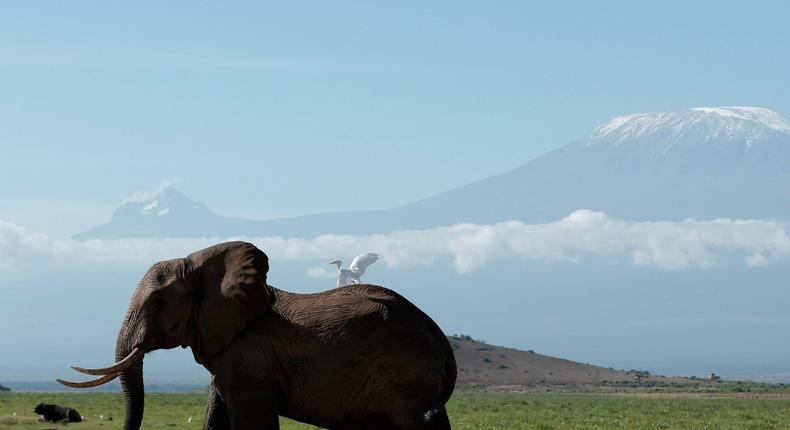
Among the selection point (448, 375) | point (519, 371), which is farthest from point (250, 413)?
point (519, 371)

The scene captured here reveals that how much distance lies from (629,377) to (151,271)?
105 meters

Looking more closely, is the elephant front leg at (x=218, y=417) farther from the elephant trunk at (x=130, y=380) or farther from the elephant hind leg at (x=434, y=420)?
the elephant hind leg at (x=434, y=420)

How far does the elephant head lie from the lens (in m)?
11.7

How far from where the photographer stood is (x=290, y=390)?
11.7 m

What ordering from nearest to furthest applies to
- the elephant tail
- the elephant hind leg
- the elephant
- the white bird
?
1. the elephant hind leg
2. the elephant
3. the elephant tail
4. the white bird

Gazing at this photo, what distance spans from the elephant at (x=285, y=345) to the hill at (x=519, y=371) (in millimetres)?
83575

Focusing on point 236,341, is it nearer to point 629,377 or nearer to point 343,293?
point 343,293

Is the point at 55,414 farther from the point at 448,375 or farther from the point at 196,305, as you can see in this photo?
the point at 448,375

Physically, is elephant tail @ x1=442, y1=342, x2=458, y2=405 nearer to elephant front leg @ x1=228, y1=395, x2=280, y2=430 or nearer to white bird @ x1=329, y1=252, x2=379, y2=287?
elephant front leg @ x1=228, y1=395, x2=280, y2=430

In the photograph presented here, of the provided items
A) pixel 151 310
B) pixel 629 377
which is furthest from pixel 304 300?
pixel 629 377

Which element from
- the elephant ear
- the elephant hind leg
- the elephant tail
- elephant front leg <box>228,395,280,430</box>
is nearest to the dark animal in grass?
the elephant ear

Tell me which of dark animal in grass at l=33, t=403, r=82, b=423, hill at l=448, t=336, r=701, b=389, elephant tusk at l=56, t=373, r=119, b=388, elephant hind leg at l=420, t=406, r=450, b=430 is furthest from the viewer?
hill at l=448, t=336, r=701, b=389

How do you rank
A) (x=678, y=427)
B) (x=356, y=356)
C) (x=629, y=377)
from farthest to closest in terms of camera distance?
(x=629, y=377) → (x=678, y=427) → (x=356, y=356)

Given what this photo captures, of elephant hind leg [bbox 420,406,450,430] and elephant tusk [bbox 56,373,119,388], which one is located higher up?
elephant tusk [bbox 56,373,119,388]
